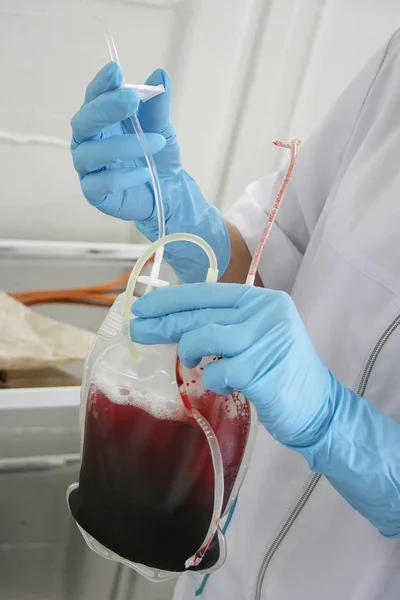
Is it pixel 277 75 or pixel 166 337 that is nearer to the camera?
pixel 166 337

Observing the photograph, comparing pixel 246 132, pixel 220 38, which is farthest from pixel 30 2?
pixel 246 132

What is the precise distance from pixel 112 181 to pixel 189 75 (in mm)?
741

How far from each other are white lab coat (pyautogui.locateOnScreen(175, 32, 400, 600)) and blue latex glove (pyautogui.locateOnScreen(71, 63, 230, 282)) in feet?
0.38

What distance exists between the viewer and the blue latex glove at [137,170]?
0.63m

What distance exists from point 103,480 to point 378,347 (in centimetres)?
32

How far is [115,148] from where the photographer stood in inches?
25.8

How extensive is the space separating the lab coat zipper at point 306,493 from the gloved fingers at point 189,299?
182mm

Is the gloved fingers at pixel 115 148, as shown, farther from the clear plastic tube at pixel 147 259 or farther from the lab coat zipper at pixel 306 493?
the lab coat zipper at pixel 306 493

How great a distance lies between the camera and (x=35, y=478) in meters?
1.04

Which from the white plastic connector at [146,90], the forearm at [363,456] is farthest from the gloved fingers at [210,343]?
the white plastic connector at [146,90]

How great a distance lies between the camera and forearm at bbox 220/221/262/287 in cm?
89

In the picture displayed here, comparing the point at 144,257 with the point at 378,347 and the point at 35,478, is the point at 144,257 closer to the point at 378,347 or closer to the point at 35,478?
the point at 378,347

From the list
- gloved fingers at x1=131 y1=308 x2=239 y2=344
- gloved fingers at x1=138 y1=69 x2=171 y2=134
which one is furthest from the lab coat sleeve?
gloved fingers at x1=131 y1=308 x2=239 y2=344

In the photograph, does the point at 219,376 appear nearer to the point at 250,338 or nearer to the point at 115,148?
the point at 250,338
